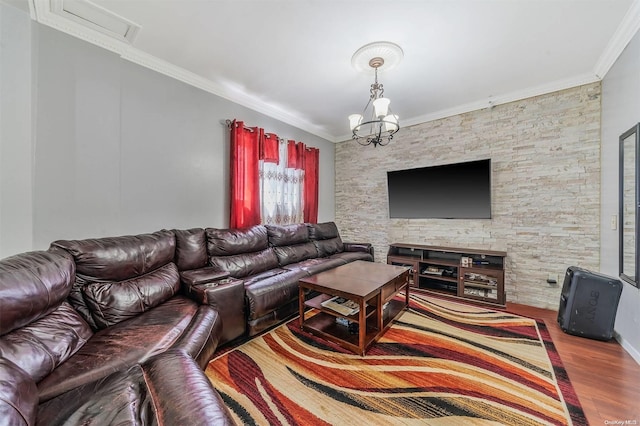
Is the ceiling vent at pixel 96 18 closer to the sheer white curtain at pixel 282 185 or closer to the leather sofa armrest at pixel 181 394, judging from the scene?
the sheer white curtain at pixel 282 185

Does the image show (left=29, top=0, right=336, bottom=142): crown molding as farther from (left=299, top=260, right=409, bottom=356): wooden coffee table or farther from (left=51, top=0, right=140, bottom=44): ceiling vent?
(left=299, top=260, right=409, bottom=356): wooden coffee table

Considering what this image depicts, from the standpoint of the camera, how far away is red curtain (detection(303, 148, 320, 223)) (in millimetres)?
4359

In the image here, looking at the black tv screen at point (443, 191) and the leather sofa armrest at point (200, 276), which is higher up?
the black tv screen at point (443, 191)

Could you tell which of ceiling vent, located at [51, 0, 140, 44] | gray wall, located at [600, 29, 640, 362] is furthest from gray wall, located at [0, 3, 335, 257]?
gray wall, located at [600, 29, 640, 362]

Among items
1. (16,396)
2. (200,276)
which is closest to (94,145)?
(200,276)

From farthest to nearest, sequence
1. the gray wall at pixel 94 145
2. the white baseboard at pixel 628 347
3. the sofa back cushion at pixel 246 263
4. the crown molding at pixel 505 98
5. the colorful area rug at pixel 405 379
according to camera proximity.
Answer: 1. the crown molding at pixel 505 98
2. the sofa back cushion at pixel 246 263
3. the white baseboard at pixel 628 347
4. the gray wall at pixel 94 145
5. the colorful area rug at pixel 405 379

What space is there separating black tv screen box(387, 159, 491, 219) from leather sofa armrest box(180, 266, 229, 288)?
2956 mm

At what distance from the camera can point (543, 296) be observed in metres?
3.08

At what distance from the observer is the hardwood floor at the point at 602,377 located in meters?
1.47

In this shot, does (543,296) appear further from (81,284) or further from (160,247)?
(81,284)

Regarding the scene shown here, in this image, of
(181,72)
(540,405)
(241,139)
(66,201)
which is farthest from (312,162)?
(540,405)

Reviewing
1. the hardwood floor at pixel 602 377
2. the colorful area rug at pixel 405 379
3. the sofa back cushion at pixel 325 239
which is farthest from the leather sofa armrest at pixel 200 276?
the hardwood floor at pixel 602 377

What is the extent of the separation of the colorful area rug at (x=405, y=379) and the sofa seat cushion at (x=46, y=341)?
85cm

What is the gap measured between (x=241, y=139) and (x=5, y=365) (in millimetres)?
2782
